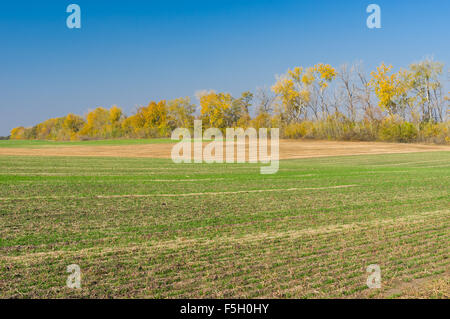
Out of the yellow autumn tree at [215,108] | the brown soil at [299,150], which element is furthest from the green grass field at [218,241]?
the yellow autumn tree at [215,108]

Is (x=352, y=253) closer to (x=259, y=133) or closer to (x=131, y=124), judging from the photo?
(x=259, y=133)

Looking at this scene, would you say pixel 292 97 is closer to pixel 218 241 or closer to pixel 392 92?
pixel 392 92

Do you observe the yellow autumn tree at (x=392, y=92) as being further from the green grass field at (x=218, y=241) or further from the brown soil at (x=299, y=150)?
the green grass field at (x=218, y=241)

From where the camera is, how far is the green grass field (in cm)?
541

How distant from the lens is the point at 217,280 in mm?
5555

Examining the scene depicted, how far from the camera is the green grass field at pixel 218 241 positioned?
541 cm

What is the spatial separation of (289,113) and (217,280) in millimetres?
62055

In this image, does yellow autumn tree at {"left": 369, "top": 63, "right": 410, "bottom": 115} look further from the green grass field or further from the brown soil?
the green grass field

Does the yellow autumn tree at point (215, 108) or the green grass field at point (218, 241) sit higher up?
the yellow autumn tree at point (215, 108)

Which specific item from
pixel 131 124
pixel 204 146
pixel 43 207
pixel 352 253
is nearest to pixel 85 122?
pixel 131 124

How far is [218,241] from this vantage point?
25.0 ft

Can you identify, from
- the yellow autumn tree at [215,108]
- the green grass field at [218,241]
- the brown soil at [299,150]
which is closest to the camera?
the green grass field at [218,241]

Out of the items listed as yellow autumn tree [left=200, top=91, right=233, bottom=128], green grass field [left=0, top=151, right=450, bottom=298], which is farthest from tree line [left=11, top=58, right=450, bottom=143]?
green grass field [left=0, top=151, right=450, bottom=298]
